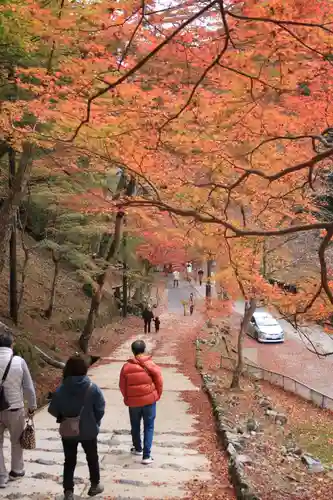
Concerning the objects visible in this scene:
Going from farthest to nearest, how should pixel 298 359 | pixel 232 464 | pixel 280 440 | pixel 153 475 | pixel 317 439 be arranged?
pixel 298 359, pixel 317 439, pixel 280 440, pixel 232 464, pixel 153 475

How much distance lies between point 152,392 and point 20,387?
1505 millimetres

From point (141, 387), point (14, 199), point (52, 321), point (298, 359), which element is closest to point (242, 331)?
point (14, 199)

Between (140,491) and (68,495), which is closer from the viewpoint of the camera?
(68,495)

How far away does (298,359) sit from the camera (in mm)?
20828

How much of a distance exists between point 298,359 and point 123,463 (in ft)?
54.5

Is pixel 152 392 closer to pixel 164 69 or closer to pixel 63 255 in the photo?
pixel 164 69

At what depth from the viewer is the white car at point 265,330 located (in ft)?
78.2

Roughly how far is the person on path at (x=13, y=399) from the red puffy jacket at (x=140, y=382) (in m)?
1.11

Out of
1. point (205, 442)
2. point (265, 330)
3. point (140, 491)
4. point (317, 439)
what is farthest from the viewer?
point (265, 330)

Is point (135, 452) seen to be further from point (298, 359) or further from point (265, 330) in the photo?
point (265, 330)

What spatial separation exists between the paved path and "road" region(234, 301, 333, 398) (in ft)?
30.9

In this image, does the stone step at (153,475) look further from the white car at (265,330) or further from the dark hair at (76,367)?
the white car at (265,330)

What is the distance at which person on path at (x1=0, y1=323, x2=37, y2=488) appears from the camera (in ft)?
15.0

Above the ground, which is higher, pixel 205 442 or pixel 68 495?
pixel 68 495
